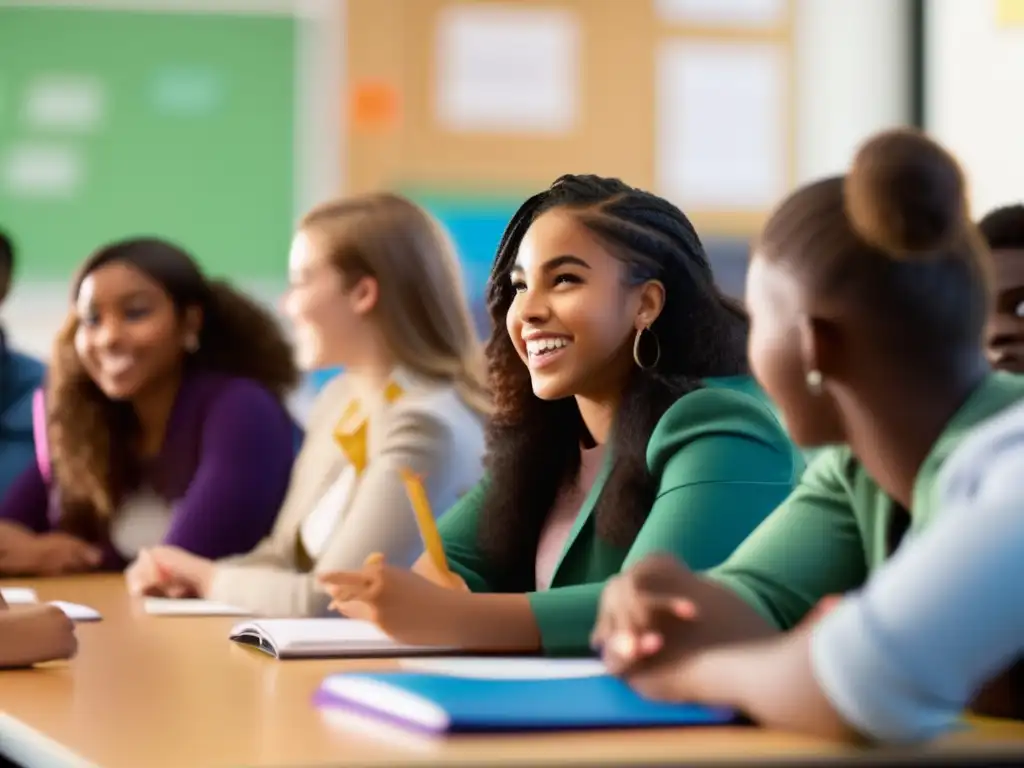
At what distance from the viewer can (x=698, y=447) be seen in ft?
4.91

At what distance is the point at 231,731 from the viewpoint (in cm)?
116

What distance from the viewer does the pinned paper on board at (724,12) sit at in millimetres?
5109

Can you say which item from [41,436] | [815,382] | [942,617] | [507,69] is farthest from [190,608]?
[507,69]

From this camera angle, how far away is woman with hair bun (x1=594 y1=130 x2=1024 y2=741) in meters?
0.90

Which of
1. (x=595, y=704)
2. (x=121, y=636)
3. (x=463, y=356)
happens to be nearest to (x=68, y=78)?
(x=463, y=356)

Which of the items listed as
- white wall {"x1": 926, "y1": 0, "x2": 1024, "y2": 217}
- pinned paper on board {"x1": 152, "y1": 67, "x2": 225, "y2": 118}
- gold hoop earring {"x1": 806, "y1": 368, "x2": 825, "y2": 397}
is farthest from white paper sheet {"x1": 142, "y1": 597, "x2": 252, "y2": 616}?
pinned paper on board {"x1": 152, "y1": 67, "x2": 225, "y2": 118}

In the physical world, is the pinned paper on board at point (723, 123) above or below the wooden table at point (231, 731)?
above

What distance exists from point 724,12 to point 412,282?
10.4 feet

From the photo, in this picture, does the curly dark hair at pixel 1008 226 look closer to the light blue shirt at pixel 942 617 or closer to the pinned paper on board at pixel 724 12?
the light blue shirt at pixel 942 617

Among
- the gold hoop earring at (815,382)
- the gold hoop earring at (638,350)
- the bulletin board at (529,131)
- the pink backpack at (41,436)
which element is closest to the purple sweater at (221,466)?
the pink backpack at (41,436)

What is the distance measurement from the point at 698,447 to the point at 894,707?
0.60 meters

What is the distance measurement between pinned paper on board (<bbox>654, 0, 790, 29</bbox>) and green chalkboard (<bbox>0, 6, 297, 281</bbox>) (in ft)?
3.81

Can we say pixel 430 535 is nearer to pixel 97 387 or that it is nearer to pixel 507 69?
pixel 97 387

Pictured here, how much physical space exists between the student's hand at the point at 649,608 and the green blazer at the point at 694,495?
12.9 inches
